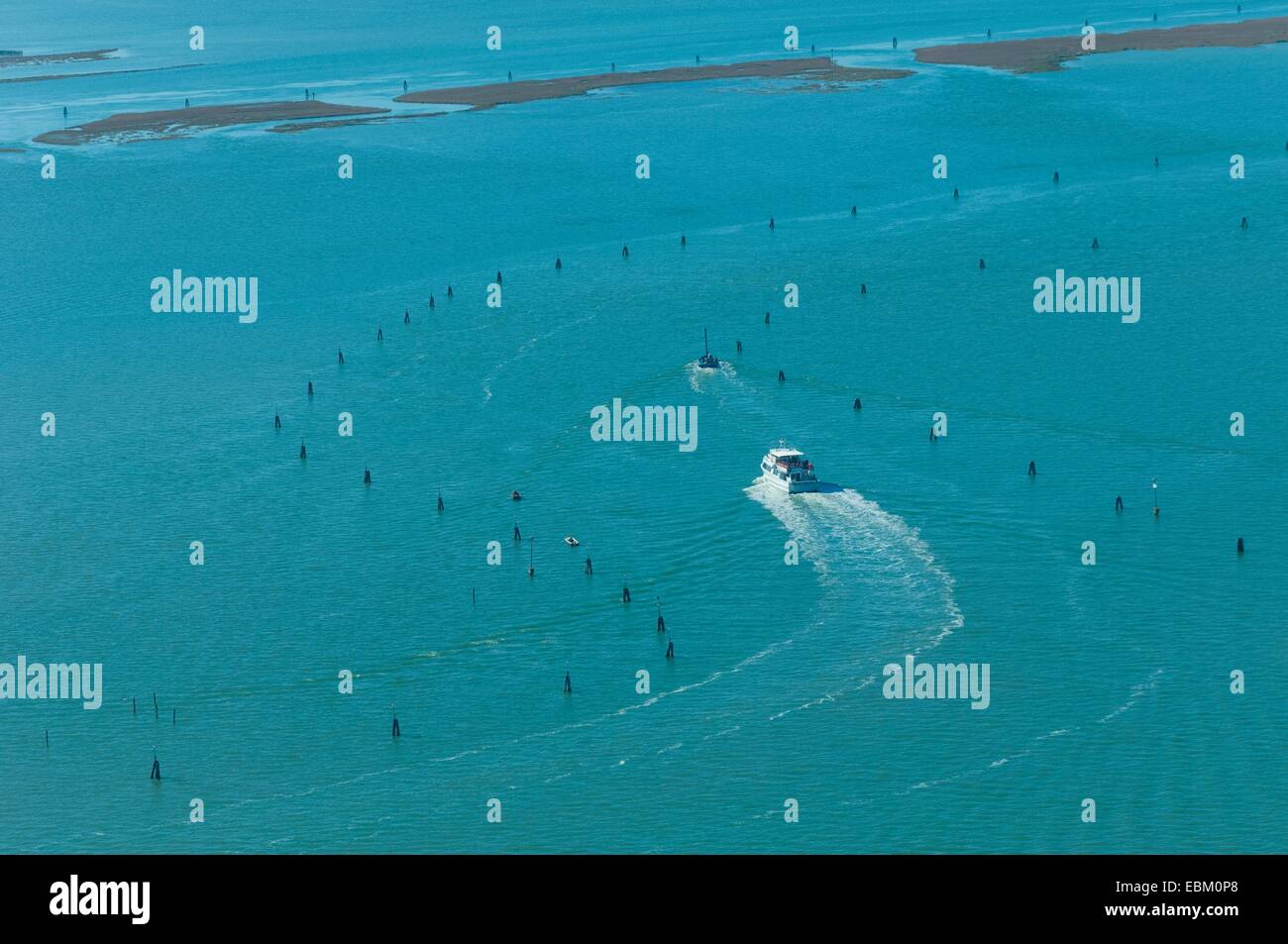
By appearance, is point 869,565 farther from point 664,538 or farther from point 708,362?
point 708,362

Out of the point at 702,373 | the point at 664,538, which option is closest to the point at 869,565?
the point at 664,538

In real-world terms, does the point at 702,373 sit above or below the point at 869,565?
above

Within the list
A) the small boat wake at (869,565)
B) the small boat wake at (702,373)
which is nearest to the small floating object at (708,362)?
the small boat wake at (702,373)

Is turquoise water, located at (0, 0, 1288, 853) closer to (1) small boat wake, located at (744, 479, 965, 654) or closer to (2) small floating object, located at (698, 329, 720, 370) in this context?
(1) small boat wake, located at (744, 479, 965, 654)

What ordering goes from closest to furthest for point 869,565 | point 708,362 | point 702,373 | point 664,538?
1. point 869,565
2. point 664,538
3. point 702,373
4. point 708,362

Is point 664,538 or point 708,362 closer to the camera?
point 664,538

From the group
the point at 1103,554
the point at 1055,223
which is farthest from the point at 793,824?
the point at 1055,223

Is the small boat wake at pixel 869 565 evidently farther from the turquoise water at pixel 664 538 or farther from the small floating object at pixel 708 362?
the small floating object at pixel 708 362

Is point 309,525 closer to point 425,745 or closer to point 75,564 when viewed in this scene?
point 75,564
